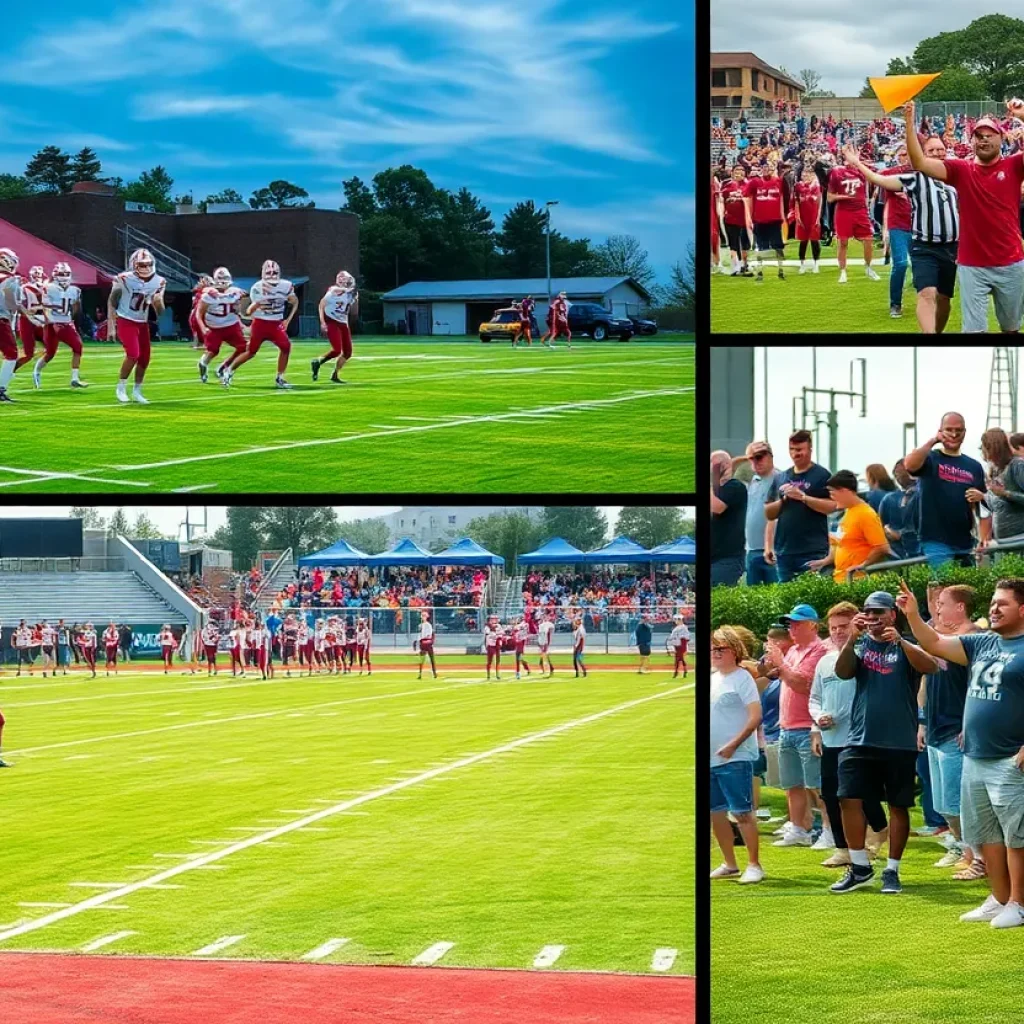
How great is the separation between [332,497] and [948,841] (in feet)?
6.39

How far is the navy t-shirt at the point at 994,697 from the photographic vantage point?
11.6 feet

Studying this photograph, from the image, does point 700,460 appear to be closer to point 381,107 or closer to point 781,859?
point 781,859

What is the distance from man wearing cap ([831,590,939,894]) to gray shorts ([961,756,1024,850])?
0.51 ft

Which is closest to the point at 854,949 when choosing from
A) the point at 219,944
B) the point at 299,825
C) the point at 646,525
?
the point at 219,944

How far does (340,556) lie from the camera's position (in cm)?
974

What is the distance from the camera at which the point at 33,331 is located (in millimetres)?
10133

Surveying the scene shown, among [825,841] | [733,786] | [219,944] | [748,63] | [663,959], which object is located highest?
[748,63]

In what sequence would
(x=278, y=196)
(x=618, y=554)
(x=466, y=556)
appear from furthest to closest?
(x=278, y=196) < (x=618, y=554) < (x=466, y=556)

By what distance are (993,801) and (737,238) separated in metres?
4.62

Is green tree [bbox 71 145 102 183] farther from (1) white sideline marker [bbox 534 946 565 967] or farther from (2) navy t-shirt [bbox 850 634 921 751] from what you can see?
(2) navy t-shirt [bbox 850 634 921 751]

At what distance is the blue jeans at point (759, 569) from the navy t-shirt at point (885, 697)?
58 cm

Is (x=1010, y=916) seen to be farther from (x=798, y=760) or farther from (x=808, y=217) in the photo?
(x=808, y=217)

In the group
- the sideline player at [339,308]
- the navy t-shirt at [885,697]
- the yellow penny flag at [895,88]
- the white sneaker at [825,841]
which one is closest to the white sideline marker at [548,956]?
the white sneaker at [825,841]

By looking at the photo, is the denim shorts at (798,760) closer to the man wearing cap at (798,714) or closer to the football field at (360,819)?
the man wearing cap at (798,714)
